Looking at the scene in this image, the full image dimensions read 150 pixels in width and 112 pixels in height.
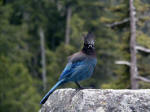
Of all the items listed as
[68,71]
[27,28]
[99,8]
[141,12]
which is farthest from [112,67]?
[68,71]

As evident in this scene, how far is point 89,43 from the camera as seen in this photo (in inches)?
321

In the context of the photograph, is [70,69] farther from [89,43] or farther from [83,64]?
[89,43]

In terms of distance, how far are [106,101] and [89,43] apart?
1223 millimetres

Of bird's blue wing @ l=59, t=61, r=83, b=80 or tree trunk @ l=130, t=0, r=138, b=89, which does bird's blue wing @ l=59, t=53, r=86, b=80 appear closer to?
bird's blue wing @ l=59, t=61, r=83, b=80

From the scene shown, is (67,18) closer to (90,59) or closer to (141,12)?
(141,12)

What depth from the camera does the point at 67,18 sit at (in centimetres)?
4338

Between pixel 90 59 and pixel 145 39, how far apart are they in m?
9.50

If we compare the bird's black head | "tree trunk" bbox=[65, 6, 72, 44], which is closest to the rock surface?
the bird's black head

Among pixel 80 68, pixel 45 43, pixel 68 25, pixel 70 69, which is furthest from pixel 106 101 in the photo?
pixel 45 43

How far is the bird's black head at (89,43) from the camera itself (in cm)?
810

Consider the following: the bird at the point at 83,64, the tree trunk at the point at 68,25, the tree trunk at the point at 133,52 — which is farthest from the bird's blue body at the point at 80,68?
the tree trunk at the point at 68,25

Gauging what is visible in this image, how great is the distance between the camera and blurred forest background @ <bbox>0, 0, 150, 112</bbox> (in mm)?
27191

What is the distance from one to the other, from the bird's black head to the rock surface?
788mm

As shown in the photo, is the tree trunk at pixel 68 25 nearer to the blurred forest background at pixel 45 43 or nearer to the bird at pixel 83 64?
the blurred forest background at pixel 45 43
